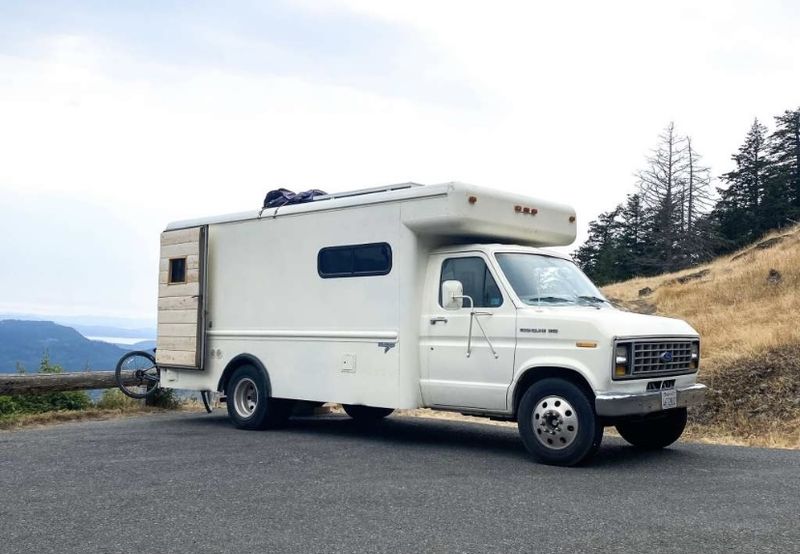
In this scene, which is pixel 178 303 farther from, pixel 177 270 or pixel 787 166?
pixel 787 166

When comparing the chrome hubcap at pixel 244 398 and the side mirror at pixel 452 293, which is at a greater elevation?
the side mirror at pixel 452 293

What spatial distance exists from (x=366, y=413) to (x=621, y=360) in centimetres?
502

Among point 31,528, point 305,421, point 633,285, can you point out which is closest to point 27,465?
point 31,528

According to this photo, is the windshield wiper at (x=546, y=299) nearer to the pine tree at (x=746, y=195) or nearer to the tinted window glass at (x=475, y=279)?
the tinted window glass at (x=475, y=279)

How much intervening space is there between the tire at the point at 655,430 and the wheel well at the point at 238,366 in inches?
176

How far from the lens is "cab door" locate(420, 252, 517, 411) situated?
8.38m

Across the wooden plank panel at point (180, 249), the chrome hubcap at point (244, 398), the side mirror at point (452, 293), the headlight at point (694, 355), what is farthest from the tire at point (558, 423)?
the wooden plank panel at point (180, 249)

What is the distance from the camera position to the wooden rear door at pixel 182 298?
450 inches

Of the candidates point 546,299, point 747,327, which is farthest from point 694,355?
point 747,327

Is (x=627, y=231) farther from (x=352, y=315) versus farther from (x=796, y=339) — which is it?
(x=352, y=315)

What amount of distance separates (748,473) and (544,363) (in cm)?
209

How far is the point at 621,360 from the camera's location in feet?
25.0

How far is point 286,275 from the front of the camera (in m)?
10.5

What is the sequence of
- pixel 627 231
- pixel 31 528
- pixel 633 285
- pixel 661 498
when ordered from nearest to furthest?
pixel 31 528 → pixel 661 498 → pixel 633 285 → pixel 627 231
